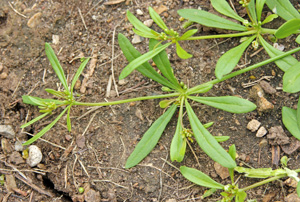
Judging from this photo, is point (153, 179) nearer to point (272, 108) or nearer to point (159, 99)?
point (159, 99)

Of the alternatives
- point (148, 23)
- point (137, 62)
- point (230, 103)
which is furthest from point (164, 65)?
point (230, 103)

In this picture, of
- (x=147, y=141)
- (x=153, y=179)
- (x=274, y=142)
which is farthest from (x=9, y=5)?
(x=274, y=142)

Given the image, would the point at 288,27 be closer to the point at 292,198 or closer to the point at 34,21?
the point at 292,198

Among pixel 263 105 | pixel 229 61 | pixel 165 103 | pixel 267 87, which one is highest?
pixel 229 61

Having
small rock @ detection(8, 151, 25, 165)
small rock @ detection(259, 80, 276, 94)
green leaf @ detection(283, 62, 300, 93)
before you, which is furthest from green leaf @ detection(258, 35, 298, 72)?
small rock @ detection(8, 151, 25, 165)

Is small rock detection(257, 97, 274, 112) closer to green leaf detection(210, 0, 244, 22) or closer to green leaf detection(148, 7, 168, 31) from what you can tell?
green leaf detection(210, 0, 244, 22)

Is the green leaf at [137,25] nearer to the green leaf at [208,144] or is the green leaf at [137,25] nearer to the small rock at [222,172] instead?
the green leaf at [208,144]
